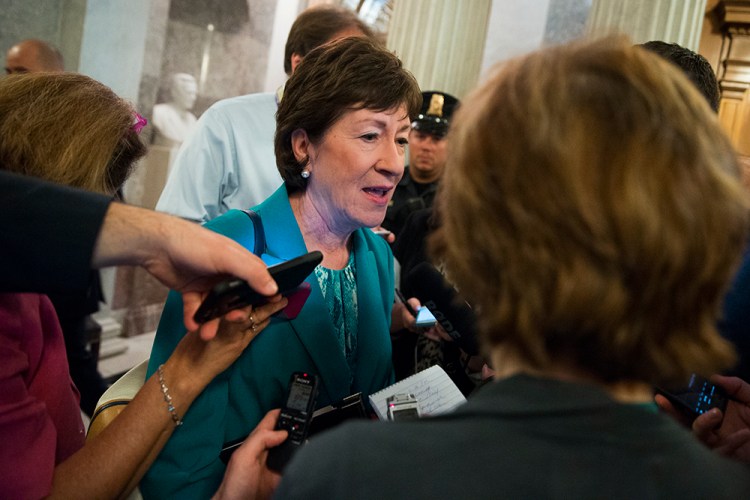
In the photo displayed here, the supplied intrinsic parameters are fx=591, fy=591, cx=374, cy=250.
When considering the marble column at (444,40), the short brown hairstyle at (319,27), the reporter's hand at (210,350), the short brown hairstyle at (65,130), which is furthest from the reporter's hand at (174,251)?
the marble column at (444,40)

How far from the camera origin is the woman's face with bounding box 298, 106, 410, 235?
158 cm

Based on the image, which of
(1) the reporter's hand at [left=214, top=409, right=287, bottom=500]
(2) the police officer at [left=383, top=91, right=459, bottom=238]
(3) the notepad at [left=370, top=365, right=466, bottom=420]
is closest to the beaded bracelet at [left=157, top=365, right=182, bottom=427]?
(1) the reporter's hand at [left=214, top=409, right=287, bottom=500]

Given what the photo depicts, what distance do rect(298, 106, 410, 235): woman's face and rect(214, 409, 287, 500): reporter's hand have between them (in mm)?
660

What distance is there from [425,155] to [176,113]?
1976 millimetres

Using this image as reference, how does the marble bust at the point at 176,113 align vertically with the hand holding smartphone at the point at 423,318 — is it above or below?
above

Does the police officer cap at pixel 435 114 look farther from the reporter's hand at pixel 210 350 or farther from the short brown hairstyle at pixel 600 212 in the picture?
the short brown hairstyle at pixel 600 212

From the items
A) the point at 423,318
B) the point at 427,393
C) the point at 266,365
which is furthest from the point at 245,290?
the point at 423,318

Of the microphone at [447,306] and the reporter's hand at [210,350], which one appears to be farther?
the microphone at [447,306]

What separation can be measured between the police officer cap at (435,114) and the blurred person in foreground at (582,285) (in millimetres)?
2873

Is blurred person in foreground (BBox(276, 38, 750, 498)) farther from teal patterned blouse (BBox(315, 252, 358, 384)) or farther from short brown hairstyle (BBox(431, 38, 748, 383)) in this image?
teal patterned blouse (BBox(315, 252, 358, 384))

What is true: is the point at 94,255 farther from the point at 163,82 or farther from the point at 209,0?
the point at 209,0

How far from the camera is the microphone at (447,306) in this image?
1426mm

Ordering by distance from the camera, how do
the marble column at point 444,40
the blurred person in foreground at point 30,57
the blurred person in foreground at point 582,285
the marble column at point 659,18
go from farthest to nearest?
the marble column at point 444,40
the marble column at point 659,18
the blurred person in foreground at point 30,57
the blurred person in foreground at point 582,285

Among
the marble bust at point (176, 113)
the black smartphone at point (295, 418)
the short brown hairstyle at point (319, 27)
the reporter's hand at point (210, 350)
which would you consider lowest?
the black smartphone at point (295, 418)
